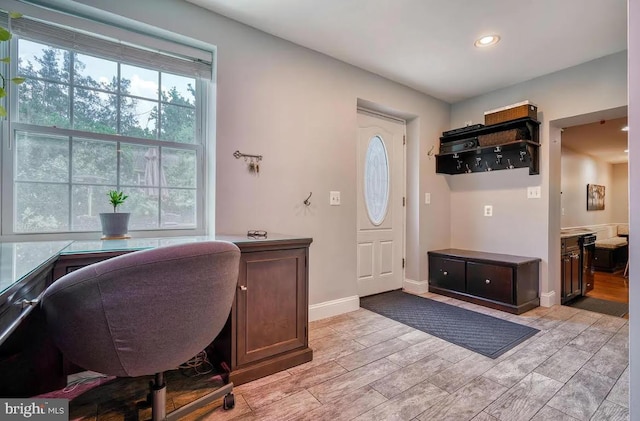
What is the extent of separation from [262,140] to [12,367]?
187 centimetres

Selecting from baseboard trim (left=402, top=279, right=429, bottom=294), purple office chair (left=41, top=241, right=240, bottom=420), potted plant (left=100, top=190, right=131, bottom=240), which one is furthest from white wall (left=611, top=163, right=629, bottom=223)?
potted plant (left=100, top=190, right=131, bottom=240)

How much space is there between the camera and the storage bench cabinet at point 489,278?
2.89m

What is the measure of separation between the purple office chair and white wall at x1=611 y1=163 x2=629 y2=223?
905 cm

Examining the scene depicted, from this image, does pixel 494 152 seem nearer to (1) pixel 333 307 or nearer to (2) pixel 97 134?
(1) pixel 333 307

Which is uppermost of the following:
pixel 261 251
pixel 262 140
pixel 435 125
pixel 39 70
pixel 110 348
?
pixel 435 125

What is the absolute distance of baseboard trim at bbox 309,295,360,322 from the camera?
8.76 ft

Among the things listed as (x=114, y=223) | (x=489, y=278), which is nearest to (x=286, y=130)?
(x=114, y=223)

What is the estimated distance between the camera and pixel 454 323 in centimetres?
261

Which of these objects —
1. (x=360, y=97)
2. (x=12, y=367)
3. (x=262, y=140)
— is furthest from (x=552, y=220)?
(x=12, y=367)

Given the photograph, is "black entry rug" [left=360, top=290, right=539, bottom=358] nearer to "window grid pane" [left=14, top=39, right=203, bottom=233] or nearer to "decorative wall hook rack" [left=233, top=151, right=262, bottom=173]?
"decorative wall hook rack" [left=233, top=151, right=262, bottom=173]

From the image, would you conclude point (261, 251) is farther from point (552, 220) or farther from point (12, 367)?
point (552, 220)

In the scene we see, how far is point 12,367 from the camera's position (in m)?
1.31

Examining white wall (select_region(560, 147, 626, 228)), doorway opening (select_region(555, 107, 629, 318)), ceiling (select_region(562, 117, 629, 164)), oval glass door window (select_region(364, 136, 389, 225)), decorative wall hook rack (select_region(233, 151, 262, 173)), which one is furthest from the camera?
white wall (select_region(560, 147, 626, 228))

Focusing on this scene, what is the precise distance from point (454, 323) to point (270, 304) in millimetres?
1742
